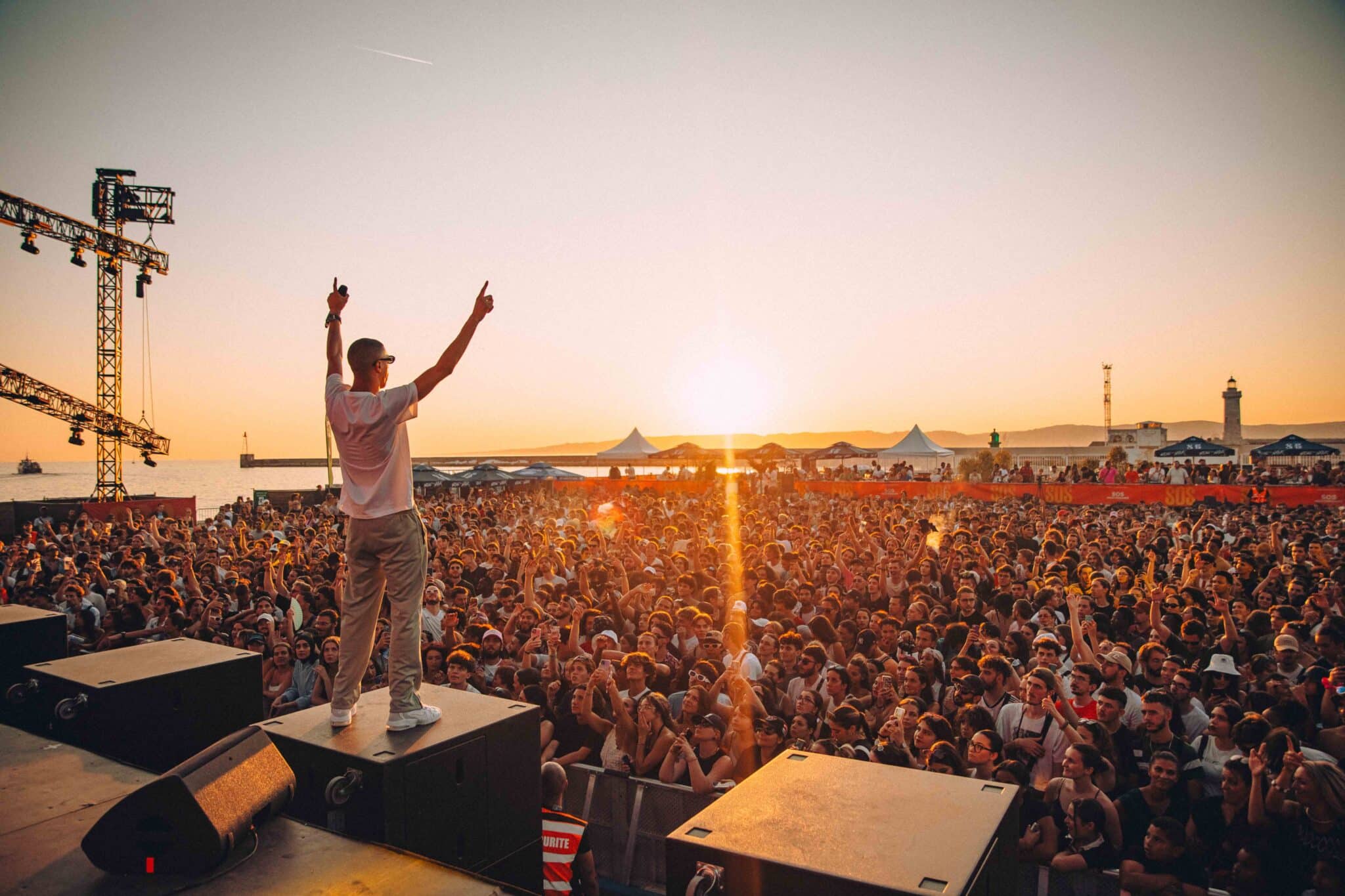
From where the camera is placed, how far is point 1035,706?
5.13 m

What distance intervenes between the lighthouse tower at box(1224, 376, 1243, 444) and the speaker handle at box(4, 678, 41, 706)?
215ft

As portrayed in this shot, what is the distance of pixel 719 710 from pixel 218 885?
387 cm

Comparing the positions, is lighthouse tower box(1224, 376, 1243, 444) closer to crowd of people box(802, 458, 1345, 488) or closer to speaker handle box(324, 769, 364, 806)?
crowd of people box(802, 458, 1345, 488)

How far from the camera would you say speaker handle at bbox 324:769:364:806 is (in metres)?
2.65

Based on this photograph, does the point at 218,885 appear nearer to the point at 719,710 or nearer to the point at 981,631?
the point at 719,710

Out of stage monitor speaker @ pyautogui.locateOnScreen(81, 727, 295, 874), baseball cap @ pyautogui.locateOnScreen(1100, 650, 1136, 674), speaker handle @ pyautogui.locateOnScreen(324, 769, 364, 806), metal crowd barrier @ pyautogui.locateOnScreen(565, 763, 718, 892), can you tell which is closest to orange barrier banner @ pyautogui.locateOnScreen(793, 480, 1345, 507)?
baseball cap @ pyautogui.locateOnScreen(1100, 650, 1136, 674)

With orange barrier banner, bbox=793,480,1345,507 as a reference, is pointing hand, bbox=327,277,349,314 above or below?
above

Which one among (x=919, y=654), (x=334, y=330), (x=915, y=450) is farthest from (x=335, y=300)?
(x=915, y=450)

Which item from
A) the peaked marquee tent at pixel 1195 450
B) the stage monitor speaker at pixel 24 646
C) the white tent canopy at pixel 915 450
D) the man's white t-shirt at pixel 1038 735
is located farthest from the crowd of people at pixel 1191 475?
the stage monitor speaker at pixel 24 646

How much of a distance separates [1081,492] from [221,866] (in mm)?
22511

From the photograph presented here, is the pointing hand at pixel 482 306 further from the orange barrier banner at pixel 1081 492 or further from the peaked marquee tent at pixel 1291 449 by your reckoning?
the peaked marquee tent at pixel 1291 449

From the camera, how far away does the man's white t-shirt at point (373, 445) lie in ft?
10.8

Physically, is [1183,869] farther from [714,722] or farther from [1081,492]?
[1081,492]

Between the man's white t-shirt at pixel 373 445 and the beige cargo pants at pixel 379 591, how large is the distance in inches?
2.9
